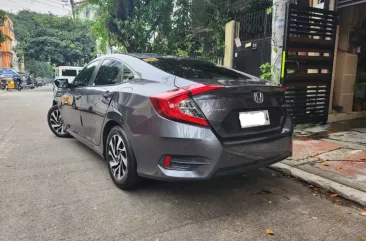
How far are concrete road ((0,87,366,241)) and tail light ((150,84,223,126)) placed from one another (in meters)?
0.88

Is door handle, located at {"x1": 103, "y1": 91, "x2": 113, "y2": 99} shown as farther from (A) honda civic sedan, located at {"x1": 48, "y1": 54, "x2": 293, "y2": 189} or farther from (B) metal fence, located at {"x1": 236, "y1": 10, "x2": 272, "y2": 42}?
(B) metal fence, located at {"x1": 236, "y1": 10, "x2": 272, "y2": 42}

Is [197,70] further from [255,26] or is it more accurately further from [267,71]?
[255,26]

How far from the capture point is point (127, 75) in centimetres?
333

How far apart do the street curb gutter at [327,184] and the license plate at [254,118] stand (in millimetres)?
1030

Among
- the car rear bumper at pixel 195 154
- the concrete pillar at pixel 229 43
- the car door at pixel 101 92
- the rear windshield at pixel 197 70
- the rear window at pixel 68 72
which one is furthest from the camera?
the rear window at pixel 68 72

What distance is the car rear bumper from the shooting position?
2.52 m

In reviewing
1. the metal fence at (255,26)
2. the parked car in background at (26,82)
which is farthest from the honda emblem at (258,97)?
the parked car in background at (26,82)

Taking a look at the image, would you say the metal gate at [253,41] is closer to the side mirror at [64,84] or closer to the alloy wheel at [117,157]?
the side mirror at [64,84]

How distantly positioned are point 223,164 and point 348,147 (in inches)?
122

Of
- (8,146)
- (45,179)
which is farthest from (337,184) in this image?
(8,146)

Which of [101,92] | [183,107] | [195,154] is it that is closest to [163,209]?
[195,154]

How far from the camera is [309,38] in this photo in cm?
575

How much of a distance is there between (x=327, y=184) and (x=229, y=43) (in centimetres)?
600

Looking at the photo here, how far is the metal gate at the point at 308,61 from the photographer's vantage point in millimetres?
5480
